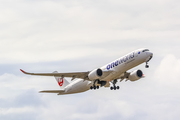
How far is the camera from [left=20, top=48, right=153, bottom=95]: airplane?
56.8 meters

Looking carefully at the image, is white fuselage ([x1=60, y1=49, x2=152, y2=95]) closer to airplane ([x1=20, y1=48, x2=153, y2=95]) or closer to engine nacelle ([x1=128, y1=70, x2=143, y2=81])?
airplane ([x1=20, y1=48, x2=153, y2=95])

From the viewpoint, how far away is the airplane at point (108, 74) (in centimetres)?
5675

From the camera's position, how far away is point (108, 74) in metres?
59.7

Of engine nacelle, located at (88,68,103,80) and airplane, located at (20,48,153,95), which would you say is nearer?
airplane, located at (20,48,153,95)

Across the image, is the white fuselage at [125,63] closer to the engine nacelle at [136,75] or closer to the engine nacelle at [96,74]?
the engine nacelle at [96,74]

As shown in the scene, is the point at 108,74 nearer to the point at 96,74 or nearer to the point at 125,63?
the point at 96,74

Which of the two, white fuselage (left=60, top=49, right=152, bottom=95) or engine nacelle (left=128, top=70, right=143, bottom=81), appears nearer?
white fuselage (left=60, top=49, right=152, bottom=95)

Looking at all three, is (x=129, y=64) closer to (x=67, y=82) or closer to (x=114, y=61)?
(x=114, y=61)

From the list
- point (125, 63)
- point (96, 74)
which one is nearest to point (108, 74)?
point (96, 74)

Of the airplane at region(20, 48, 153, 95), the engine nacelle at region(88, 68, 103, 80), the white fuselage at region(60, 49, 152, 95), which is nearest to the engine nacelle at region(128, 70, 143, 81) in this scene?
the airplane at region(20, 48, 153, 95)

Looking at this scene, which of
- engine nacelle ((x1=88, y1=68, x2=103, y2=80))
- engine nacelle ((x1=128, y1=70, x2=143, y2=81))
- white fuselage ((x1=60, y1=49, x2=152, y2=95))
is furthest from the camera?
engine nacelle ((x1=128, y1=70, x2=143, y2=81))

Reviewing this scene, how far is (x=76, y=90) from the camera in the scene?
67.7 m

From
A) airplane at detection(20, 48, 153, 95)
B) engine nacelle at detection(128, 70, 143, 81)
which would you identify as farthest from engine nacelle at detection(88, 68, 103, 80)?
engine nacelle at detection(128, 70, 143, 81)

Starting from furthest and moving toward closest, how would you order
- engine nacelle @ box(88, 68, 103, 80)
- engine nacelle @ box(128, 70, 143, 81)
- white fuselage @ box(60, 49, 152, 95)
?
engine nacelle @ box(128, 70, 143, 81) < engine nacelle @ box(88, 68, 103, 80) < white fuselage @ box(60, 49, 152, 95)
